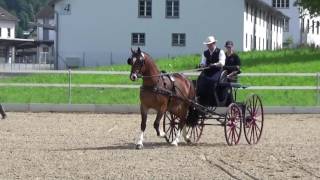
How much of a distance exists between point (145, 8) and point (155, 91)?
157 ft

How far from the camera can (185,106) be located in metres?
14.7

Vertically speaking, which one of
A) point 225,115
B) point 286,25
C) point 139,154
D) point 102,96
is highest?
point 286,25

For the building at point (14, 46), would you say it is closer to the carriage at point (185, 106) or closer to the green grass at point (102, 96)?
the green grass at point (102, 96)

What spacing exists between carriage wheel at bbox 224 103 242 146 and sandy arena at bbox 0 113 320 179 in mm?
215

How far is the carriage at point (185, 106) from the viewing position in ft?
46.0

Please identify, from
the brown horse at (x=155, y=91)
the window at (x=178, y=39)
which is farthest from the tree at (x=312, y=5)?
the brown horse at (x=155, y=91)

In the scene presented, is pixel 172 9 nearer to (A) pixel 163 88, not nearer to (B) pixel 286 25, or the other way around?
(B) pixel 286 25

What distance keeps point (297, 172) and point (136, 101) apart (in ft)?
53.2

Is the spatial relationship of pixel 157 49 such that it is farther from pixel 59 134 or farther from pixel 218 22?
pixel 59 134

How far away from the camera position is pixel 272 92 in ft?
96.1

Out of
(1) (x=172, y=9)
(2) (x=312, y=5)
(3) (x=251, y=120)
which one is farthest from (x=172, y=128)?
(1) (x=172, y=9)

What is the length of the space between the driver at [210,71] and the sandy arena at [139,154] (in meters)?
0.98

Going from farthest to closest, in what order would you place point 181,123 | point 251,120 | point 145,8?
1. point 145,8
2. point 251,120
3. point 181,123

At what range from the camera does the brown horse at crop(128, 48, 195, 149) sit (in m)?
13.9
